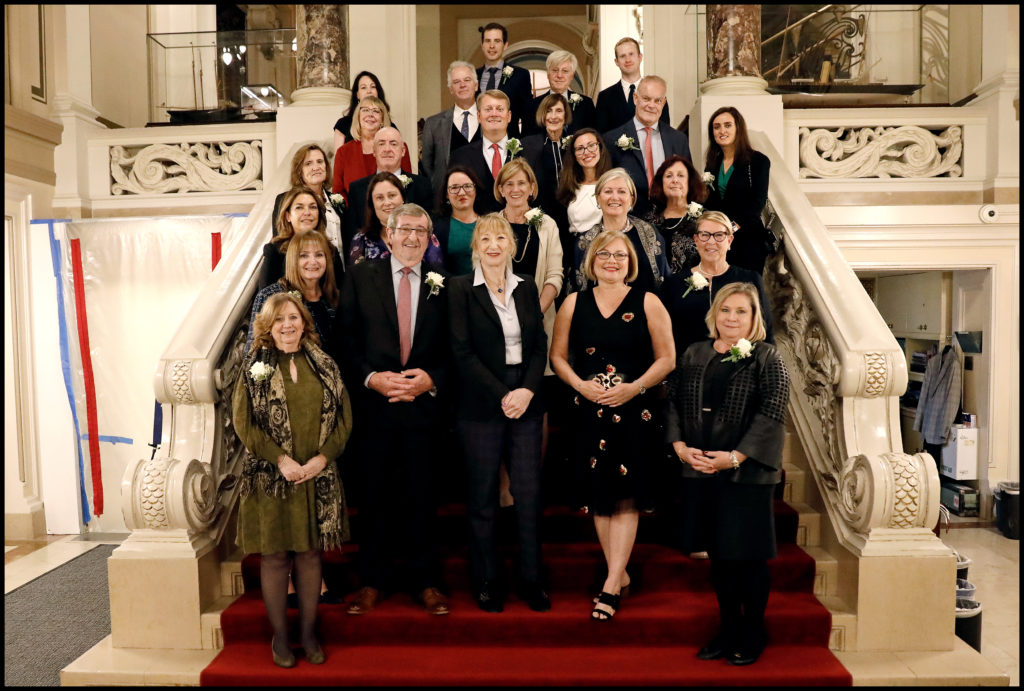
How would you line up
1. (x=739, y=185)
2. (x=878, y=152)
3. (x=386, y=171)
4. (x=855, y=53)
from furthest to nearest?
(x=855, y=53) < (x=878, y=152) < (x=739, y=185) < (x=386, y=171)

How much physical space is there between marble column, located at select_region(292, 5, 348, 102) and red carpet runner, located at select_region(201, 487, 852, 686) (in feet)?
13.0

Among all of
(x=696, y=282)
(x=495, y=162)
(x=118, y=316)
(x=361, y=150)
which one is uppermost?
(x=361, y=150)

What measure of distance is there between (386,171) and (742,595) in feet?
8.54

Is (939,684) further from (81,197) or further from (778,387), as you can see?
(81,197)

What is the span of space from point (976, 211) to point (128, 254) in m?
6.74

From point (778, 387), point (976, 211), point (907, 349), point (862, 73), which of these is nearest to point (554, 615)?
point (778, 387)

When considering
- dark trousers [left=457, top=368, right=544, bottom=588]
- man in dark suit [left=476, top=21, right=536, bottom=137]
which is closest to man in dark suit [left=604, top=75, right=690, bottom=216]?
man in dark suit [left=476, top=21, right=536, bottom=137]

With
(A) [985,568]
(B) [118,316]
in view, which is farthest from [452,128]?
(A) [985,568]

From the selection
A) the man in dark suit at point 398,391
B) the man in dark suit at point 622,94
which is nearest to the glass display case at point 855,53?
the man in dark suit at point 622,94

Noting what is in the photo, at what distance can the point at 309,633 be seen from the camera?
130 inches

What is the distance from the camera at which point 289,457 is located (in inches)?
126

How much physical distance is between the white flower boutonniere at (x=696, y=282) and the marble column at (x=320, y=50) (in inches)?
146

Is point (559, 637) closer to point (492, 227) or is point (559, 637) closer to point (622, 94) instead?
point (492, 227)

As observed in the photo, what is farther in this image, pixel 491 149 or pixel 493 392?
pixel 491 149
